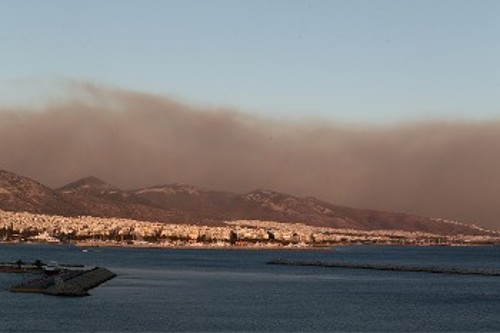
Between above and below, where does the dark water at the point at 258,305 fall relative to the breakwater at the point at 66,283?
below

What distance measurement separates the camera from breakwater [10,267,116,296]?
109m

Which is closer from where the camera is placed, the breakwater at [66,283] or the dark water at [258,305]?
the dark water at [258,305]

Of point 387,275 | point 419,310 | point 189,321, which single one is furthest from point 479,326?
point 387,275

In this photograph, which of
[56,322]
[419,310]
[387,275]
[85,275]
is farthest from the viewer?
[387,275]

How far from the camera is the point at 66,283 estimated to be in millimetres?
117500

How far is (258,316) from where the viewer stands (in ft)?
303

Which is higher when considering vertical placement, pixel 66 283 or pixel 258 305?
pixel 66 283

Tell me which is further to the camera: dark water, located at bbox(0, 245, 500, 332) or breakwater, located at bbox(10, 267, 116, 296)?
breakwater, located at bbox(10, 267, 116, 296)

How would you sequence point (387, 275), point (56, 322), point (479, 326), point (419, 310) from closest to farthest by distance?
point (56, 322) < point (479, 326) < point (419, 310) < point (387, 275)

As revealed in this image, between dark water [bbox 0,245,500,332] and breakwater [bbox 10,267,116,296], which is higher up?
breakwater [bbox 10,267,116,296]

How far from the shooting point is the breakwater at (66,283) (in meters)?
109

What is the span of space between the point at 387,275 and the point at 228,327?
9651 centimetres

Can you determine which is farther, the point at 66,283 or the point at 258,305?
the point at 66,283

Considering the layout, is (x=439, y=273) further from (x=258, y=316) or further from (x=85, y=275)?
(x=258, y=316)
